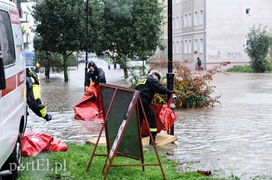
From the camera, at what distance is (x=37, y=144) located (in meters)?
8.87

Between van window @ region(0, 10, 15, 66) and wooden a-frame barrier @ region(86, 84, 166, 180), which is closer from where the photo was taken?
van window @ region(0, 10, 15, 66)

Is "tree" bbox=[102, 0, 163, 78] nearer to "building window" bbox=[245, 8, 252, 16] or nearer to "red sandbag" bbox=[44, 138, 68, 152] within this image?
"building window" bbox=[245, 8, 252, 16]

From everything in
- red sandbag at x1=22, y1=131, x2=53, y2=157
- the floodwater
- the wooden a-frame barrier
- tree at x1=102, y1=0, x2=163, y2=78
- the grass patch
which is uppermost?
tree at x1=102, y1=0, x2=163, y2=78

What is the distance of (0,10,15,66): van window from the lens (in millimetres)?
6875

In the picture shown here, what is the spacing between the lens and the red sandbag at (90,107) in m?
15.3

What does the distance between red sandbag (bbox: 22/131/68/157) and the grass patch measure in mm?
111

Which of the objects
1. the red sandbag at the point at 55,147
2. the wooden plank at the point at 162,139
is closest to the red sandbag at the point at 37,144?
the red sandbag at the point at 55,147

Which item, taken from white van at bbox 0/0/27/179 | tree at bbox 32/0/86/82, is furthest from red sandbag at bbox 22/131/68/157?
tree at bbox 32/0/86/82

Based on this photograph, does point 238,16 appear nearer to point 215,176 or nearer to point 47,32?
point 47,32

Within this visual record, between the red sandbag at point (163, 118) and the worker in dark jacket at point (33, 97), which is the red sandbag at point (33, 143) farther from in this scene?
the red sandbag at point (163, 118)

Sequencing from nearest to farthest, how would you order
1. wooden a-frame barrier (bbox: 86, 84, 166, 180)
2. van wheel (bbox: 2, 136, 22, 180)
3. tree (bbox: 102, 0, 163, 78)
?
van wheel (bbox: 2, 136, 22, 180) → wooden a-frame barrier (bbox: 86, 84, 166, 180) → tree (bbox: 102, 0, 163, 78)

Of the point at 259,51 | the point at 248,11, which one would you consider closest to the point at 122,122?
the point at 259,51

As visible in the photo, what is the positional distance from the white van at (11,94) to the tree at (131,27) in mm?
32210
